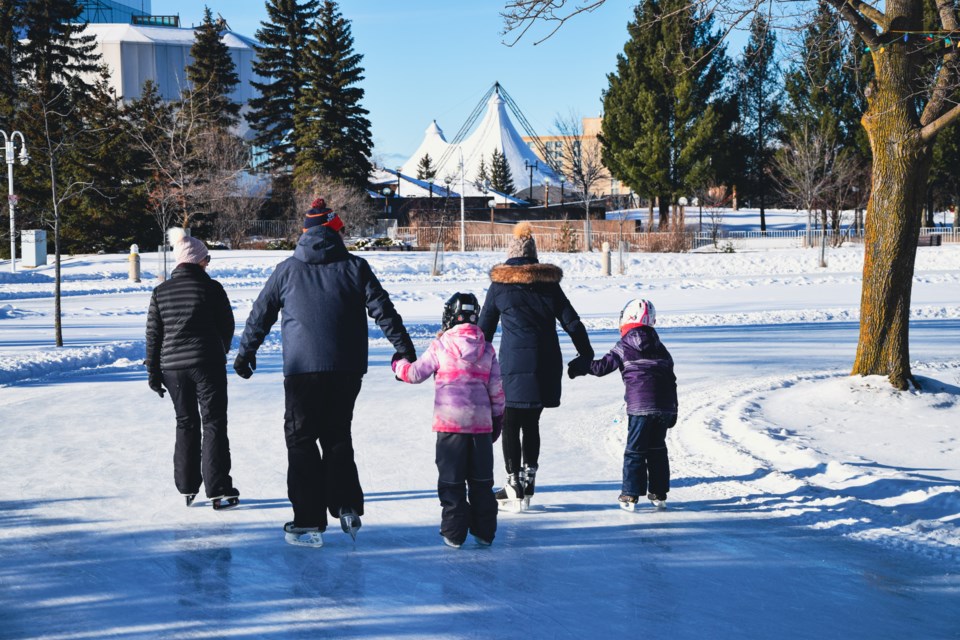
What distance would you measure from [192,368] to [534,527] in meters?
2.23

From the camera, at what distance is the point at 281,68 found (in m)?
56.4

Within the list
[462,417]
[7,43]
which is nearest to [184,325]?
[462,417]

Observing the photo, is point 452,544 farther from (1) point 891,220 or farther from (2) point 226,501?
(1) point 891,220

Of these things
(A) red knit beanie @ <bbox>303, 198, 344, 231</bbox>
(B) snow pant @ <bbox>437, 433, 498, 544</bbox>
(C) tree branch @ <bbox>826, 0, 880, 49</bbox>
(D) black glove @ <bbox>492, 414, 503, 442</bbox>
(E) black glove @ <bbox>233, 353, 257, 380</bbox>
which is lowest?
(B) snow pant @ <bbox>437, 433, 498, 544</bbox>

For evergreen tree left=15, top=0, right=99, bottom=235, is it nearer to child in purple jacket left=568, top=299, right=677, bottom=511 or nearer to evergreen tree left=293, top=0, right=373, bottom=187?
evergreen tree left=293, top=0, right=373, bottom=187

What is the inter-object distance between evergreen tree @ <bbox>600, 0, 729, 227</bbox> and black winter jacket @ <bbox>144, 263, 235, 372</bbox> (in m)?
43.5

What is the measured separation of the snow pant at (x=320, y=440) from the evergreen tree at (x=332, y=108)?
149 ft

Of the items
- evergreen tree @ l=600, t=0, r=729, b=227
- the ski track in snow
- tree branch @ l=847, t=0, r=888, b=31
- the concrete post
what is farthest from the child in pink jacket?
evergreen tree @ l=600, t=0, r=729, b=227

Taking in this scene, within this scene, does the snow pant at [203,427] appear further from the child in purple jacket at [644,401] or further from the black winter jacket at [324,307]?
the child in purple jacket at [644,401]

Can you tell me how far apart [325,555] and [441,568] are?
2.12 feet

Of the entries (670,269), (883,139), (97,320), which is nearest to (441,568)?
(883,139)

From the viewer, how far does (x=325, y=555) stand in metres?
5.01

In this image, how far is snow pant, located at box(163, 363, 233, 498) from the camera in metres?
5.79

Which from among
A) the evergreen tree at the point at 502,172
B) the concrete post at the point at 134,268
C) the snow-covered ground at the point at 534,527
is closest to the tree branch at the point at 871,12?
the snow-covered ground at the point at 534,527
